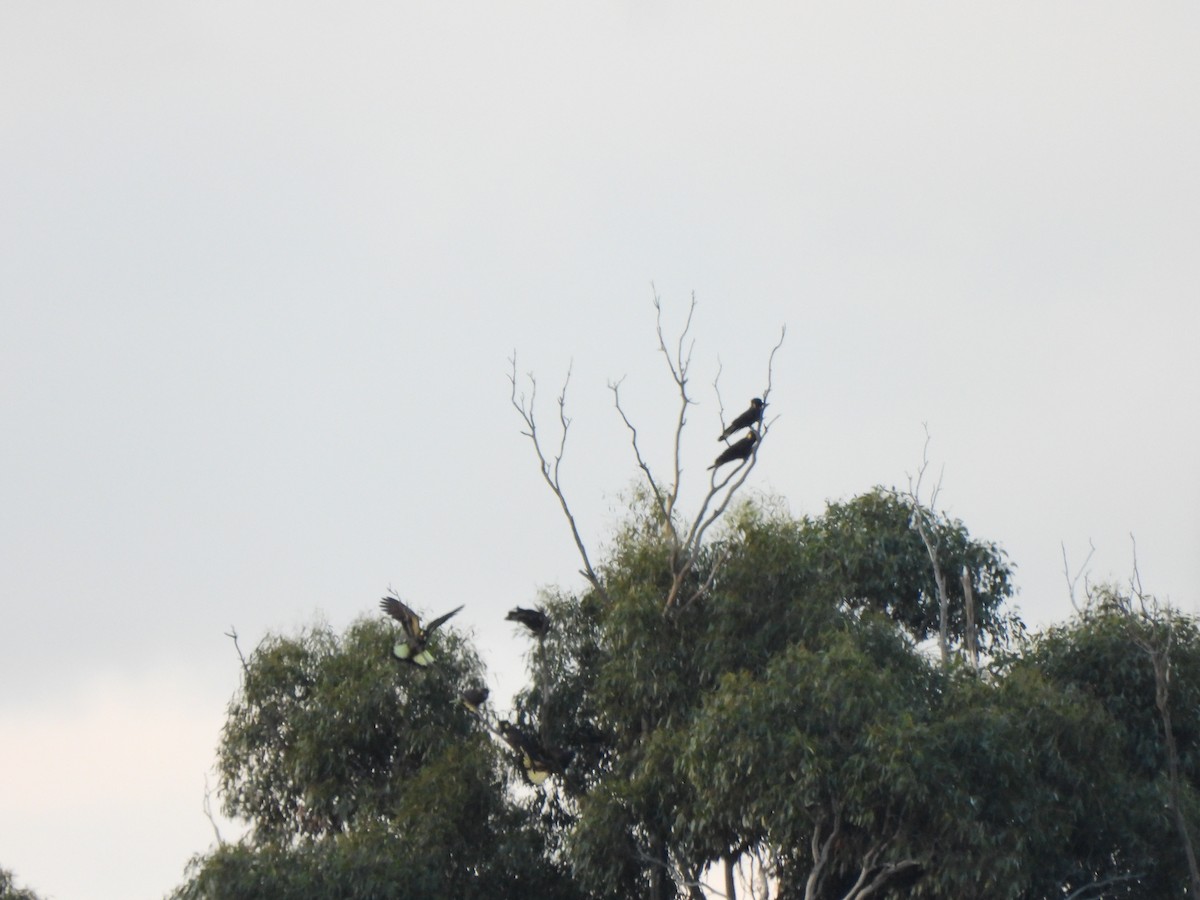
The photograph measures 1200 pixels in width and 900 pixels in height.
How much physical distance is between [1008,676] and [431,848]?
20.7 ft

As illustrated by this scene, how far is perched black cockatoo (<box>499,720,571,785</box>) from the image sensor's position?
17406mm

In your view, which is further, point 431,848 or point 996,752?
point 431,848

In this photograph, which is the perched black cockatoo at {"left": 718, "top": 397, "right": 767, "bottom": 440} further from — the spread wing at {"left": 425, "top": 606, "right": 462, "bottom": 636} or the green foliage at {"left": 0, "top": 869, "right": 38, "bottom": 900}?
the green foliage at {"left": 0, "top": 869, "right": 38, "bottom": 900}

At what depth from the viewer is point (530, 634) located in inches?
719

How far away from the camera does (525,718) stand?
18500 millimetres

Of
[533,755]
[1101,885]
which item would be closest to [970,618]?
[1101,885]

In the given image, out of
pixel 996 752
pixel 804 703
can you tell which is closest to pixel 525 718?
pixel 804 703

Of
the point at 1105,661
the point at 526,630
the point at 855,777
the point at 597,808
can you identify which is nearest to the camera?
the point at 855,777

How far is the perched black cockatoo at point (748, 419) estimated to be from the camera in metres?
17.1

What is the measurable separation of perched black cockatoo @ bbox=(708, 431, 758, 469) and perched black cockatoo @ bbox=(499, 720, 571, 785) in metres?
3.56

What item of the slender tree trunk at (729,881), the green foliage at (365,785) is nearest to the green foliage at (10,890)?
the green foliage at (365,785)

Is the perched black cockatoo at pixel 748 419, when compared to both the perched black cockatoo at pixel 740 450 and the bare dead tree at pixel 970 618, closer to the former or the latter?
the perched black cockatoo at pixel 740 450

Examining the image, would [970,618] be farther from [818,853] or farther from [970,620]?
[818,853]

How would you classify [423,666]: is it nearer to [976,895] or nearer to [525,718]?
[525,718]
